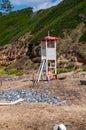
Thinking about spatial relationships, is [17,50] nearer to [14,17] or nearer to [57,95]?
[57,95]

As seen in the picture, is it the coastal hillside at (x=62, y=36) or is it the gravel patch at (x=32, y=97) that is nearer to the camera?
the gravel patch at (x=32, y=97)

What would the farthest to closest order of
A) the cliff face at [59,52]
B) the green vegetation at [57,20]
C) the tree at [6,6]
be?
the tree at [6,6] < the green vegetation at [57,20] < the cliff face at [59,52]

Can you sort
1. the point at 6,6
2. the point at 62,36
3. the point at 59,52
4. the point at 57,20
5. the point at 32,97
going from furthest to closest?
1. the point at 6,6
2. the point at 57,20
3. the point at 62,36
4. the point at 59,52
5. the point at 32,97

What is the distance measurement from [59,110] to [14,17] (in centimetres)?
9509

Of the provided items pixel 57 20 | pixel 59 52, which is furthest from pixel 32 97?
pixel 57 20

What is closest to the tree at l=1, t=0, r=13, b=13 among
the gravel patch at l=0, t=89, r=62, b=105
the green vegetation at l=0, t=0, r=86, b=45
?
the green vegetation at l=0, t=0, r=86, b=45

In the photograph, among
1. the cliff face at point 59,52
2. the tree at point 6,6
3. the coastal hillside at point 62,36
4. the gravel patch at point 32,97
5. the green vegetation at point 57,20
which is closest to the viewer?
the gravel patch at point 32,97

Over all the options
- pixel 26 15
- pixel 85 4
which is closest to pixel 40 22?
pixel 85 4

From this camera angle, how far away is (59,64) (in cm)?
4831

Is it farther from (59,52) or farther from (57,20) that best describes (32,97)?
(57,20)

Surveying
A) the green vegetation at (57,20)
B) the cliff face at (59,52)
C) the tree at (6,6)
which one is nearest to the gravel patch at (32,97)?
the cliff face at (59,52)

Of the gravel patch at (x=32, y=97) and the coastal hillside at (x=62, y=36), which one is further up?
the coastal hillside at (x=62, y=36)

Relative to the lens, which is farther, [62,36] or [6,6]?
[6,6]

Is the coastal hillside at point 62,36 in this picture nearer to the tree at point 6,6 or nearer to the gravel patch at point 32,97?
the gravel patch at point 32,97
